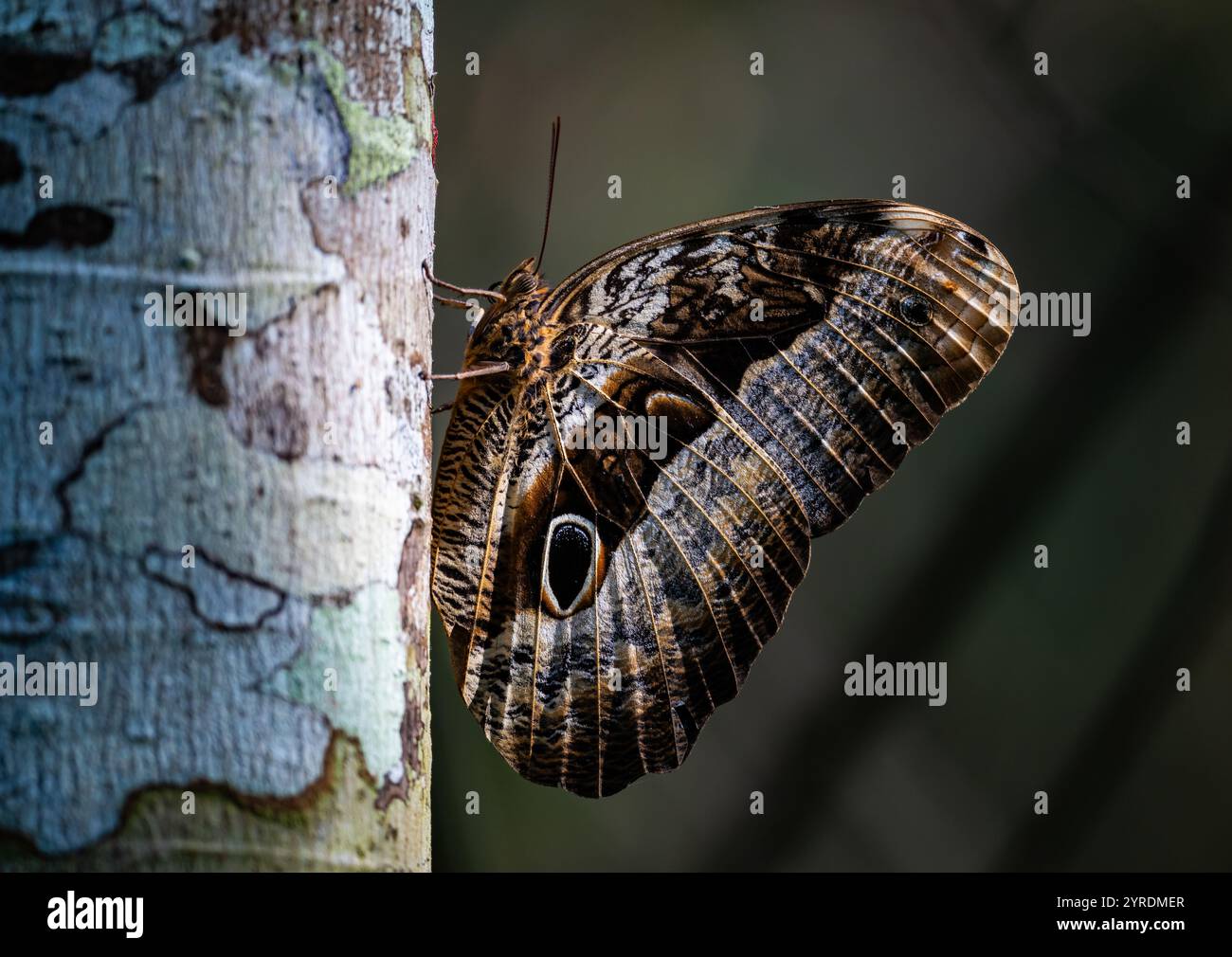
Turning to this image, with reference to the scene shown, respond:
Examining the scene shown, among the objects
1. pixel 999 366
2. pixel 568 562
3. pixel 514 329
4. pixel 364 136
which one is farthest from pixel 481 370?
pixel 999 366

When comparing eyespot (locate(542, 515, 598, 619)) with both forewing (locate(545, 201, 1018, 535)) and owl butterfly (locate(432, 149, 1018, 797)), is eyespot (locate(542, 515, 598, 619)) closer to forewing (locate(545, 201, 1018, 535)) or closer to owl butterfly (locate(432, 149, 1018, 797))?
owl butterfly (locate(432, 149, 1018, 797))

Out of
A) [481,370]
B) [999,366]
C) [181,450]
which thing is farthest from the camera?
[999,366]

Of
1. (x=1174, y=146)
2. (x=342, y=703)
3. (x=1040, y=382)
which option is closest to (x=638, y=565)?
(x=342, y=703)

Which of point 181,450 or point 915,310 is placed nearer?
point 181,450

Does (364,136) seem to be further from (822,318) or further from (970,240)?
(970,240)

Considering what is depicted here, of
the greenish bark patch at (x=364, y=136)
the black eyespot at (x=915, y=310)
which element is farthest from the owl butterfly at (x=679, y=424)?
the greenish bark patch at (x=364, y=136)

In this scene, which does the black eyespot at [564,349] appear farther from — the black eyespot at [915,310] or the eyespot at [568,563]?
the black eyespot at [915,310]
